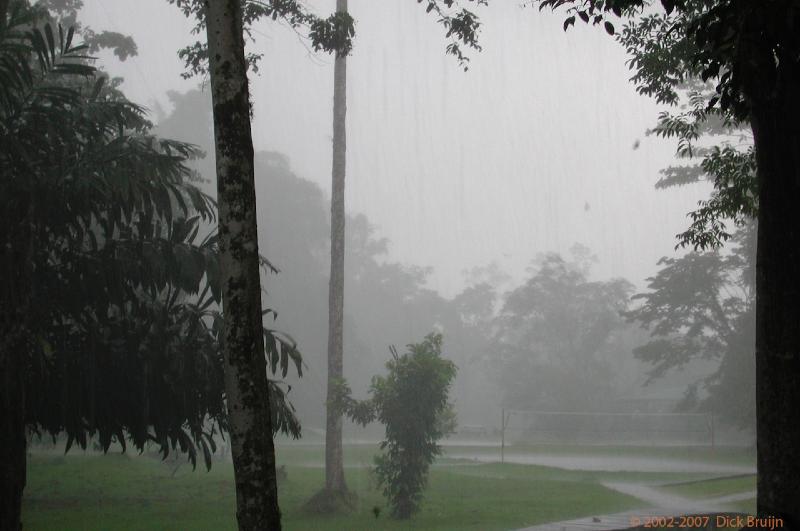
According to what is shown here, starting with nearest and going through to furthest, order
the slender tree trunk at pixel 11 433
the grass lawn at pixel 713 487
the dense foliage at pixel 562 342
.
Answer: the slender tree trunk at pixel 11 433 < the grass lawn at pixel 713 487 < the dense foliage at pixel 562 342

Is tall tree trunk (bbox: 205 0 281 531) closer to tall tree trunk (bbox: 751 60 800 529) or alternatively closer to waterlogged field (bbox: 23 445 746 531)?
tall tree trunk (bbox: 751 60 800 529)

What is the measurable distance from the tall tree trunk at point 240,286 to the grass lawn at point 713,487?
16536 millimetres

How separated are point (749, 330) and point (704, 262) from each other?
12.7 ft

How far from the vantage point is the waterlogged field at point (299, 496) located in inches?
647

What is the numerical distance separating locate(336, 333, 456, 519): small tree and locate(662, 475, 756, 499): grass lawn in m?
7.21

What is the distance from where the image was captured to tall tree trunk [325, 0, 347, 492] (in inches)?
759

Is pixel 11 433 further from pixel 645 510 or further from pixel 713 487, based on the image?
pixel 713 487

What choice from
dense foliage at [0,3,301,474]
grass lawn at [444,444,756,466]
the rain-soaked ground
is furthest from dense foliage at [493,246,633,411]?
dense foliage at [0,3,301,474]

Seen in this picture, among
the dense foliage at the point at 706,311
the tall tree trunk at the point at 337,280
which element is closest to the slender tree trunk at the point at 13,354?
the tall tree trunk at the point at 337,280

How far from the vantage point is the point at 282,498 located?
20500 millimetres

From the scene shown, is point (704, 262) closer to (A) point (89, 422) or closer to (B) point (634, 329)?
(B) point (634, 329)

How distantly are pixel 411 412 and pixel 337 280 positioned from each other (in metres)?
4.54

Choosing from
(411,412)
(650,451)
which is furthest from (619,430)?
(411,412)

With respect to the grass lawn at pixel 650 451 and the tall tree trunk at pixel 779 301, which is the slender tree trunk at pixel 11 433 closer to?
the tall tree trunk at pixel 779 301
